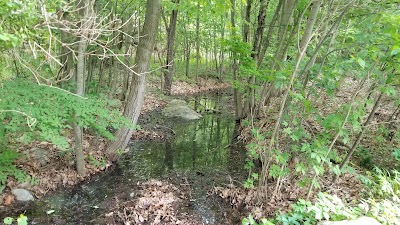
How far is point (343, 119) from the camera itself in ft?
12.9

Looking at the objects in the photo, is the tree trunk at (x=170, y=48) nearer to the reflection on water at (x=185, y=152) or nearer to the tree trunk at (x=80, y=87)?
the reflection on water at (x=185, y=152)

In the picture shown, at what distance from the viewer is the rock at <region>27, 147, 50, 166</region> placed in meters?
5.51

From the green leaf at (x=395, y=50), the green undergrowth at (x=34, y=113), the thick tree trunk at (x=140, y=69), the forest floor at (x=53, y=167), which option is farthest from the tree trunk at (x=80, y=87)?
the green leaf at (x=395, y=50)

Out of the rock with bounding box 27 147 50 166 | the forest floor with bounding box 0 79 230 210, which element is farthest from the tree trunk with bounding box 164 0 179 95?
the rock with bounding box 27 147 50 166

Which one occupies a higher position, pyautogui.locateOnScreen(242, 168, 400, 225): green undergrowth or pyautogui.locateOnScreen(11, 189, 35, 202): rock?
pyautogui.locateOnScreen(242, 168, 400, 225): green undergrowth

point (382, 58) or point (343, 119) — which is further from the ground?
point (382, 58)

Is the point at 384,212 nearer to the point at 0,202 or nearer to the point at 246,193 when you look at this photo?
the point at 246,193

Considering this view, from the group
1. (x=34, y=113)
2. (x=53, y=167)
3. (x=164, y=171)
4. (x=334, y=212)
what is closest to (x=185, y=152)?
(x=164, y=171)

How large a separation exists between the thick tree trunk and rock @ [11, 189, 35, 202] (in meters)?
2.08

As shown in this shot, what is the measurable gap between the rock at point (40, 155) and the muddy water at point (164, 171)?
86cm

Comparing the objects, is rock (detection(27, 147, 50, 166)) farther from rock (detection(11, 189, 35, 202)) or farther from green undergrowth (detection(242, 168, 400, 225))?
green undergrowth (detection(242, 168, 400, 225))

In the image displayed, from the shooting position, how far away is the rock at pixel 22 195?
184 inches

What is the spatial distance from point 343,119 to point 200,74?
61.0ft

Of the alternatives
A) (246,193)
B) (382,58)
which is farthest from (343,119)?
(246,193)
